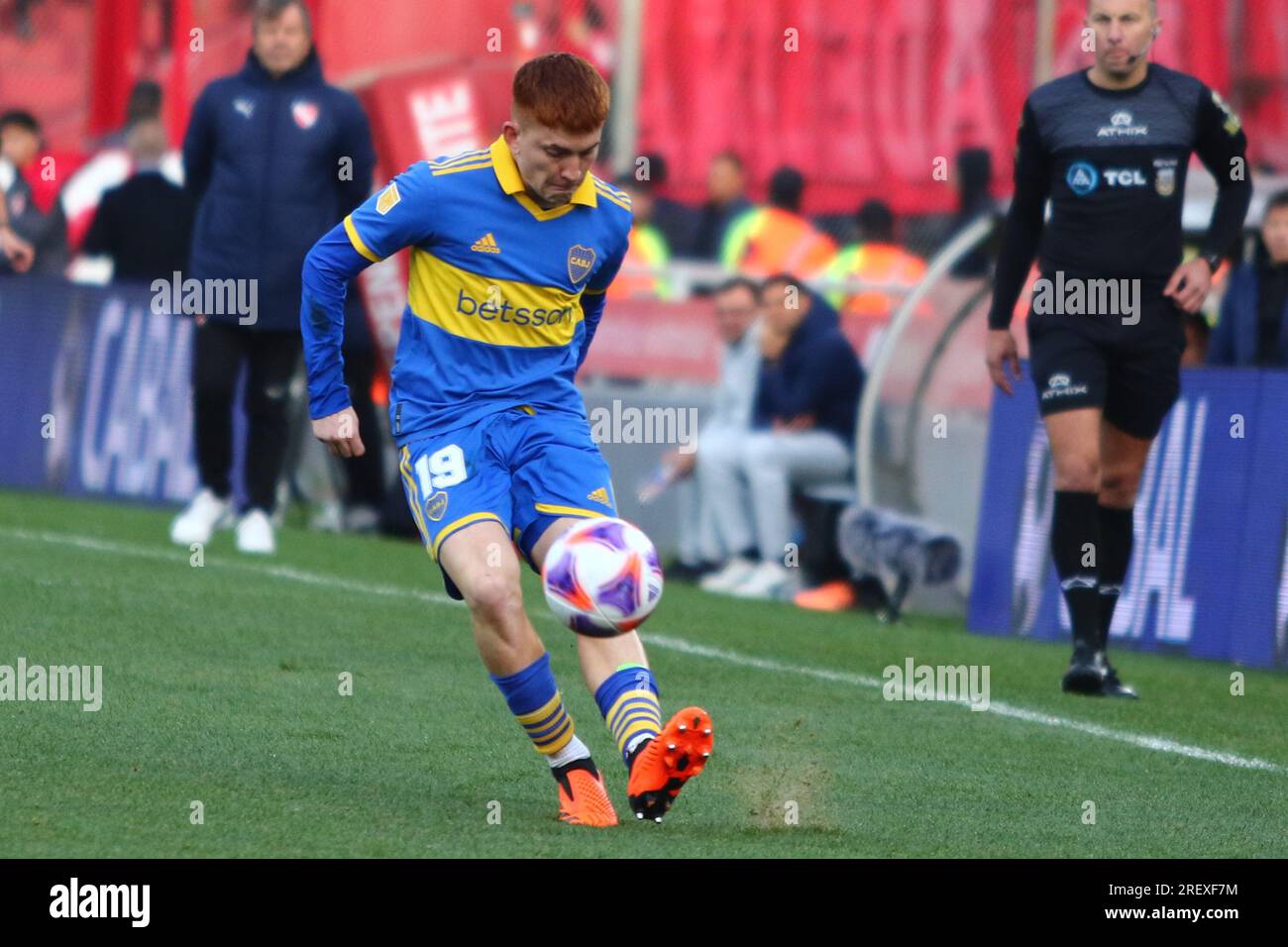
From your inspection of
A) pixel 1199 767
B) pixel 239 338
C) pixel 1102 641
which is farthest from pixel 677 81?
pixel 1199 767

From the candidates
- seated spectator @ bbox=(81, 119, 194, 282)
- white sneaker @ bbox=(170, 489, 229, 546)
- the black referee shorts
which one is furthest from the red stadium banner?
the black referee shorts

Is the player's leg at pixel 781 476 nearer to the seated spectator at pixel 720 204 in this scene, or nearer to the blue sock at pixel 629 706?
the seated spectator at pixel 720 204

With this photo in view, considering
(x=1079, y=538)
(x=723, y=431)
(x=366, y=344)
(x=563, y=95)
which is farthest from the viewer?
(x=366, y=344)

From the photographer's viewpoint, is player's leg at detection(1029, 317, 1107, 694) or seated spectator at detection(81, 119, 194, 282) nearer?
player's leg at detection(1029, 317, 1107, 694)

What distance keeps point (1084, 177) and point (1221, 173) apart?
20.2 inches

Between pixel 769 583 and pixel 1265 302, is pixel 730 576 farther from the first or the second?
pixel 1265 302

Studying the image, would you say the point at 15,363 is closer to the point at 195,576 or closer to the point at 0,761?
the point at 195,576

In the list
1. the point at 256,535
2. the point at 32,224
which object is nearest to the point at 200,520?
the point at 256,535

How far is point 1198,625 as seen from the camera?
1045 cm

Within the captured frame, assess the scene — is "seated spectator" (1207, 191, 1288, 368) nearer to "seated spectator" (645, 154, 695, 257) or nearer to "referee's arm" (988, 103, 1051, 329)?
"referee's arm" (988, 103, 1051, 329)

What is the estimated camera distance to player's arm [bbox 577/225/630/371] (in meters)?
6.43

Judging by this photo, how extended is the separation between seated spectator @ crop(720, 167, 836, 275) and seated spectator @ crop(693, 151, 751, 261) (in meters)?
0.10

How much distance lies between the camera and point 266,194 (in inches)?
460
